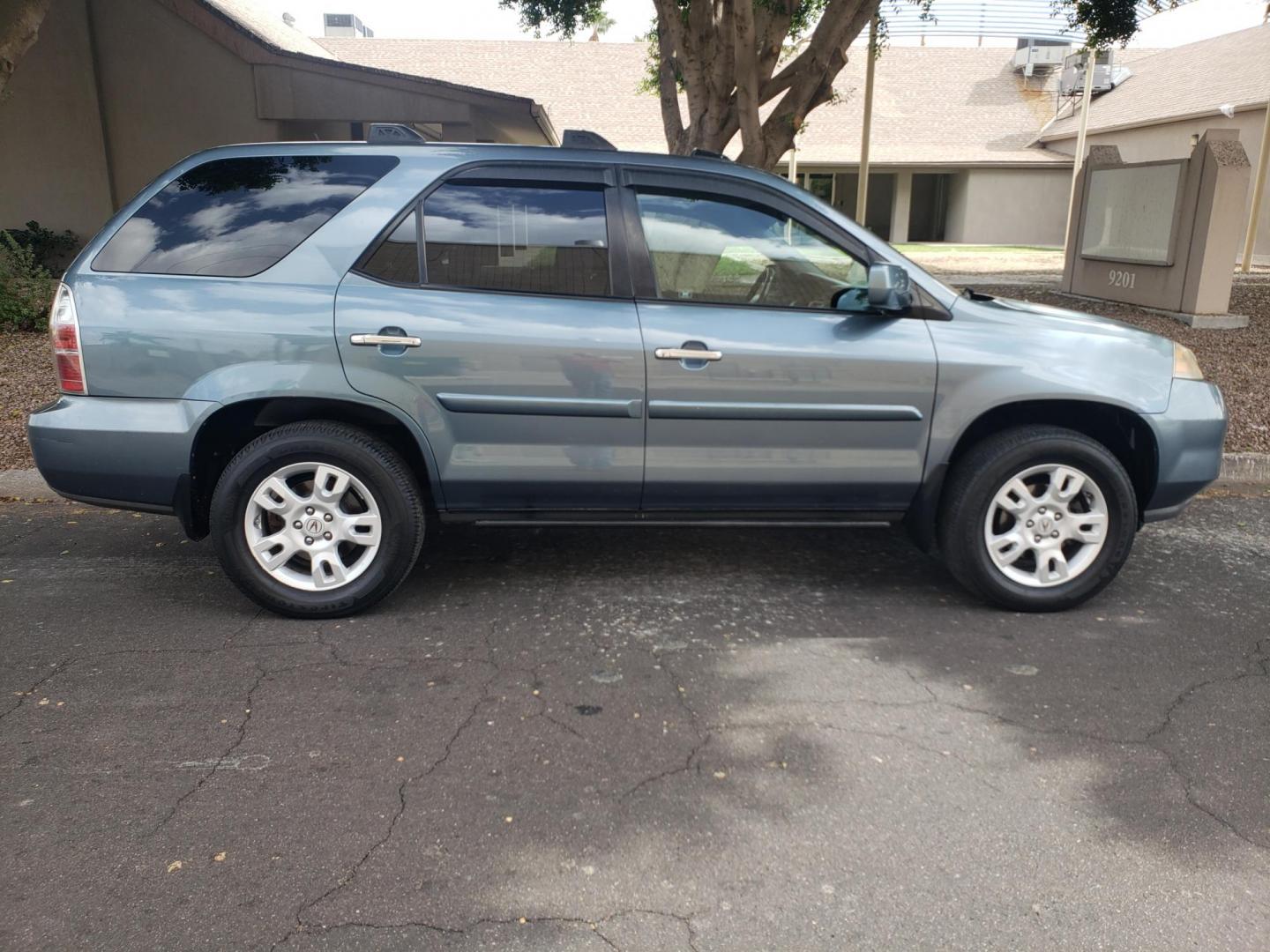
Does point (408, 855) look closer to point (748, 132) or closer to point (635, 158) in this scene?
point (635, 158)

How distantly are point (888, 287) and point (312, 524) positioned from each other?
8.25ft

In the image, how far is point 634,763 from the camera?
312 centimetres

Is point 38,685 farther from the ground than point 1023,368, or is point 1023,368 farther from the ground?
point 1023,368

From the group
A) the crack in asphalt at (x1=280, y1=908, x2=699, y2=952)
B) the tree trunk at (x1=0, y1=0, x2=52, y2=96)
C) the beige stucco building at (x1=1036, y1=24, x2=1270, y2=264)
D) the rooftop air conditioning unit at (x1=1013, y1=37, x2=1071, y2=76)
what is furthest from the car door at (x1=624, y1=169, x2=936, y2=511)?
the rooftop air conditioning unit at (x1=1013, y1=37, x2=1071, y2=76)

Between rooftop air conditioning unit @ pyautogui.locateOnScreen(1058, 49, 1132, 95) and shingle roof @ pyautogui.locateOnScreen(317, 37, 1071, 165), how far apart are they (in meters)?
1.15

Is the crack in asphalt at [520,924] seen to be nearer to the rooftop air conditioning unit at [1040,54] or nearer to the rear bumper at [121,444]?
the rear bumper at [121,444]

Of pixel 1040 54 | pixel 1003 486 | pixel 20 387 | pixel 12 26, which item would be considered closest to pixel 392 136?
pixel 1003 486

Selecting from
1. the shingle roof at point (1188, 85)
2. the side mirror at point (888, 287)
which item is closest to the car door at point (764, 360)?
the side mirror at point (888, 287)

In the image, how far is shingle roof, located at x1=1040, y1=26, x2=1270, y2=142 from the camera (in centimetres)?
2522

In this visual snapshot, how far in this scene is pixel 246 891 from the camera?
2520 mm

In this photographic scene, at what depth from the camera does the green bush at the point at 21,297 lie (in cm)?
1029

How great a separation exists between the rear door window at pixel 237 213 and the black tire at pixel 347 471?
719 millimetres

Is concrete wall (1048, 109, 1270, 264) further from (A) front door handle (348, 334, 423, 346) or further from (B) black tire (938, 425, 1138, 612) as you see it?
(A) front door handle (348, 334, 423, 346)

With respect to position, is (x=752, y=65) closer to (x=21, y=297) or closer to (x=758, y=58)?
(x=758, y=58)
